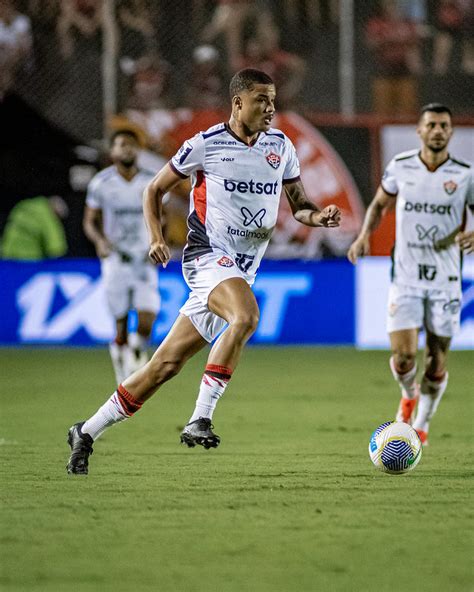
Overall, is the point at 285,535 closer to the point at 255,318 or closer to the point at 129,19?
the point at 255,318

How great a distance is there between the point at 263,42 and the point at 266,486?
40.8 ft

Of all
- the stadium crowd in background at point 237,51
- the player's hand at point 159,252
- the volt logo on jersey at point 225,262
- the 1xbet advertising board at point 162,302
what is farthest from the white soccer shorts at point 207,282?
the stadium crowd in background at point 237,51

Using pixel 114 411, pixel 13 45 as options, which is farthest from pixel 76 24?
pixel 114 411

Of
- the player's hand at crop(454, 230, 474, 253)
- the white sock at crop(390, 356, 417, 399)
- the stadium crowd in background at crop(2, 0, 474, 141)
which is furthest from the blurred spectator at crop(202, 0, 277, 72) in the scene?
the player's hand at crop(454, 230, 474, 253)

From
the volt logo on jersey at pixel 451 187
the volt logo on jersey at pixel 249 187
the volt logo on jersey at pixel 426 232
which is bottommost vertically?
the volt logo on jersey at pixel 249 187

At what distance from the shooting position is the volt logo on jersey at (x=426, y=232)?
9.11 meters

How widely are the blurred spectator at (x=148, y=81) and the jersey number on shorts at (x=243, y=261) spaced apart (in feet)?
35.6

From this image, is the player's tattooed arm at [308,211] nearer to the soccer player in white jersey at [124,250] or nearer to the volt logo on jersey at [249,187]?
the volt logo on jersey at [249,187]

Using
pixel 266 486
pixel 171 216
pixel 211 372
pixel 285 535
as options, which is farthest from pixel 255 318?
pixel 171 216

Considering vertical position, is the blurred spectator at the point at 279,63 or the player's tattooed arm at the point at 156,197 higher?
the blurred spectator at the point at 279,63

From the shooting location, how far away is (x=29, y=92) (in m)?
18.0

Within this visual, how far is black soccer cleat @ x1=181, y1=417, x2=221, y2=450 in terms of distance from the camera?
6.45 meters

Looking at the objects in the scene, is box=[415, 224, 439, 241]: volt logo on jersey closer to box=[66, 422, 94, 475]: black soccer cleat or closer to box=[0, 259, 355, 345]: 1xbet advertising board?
box=[66, 422, 94, 475]: black soccer cleat

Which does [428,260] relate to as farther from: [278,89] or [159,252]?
[278,89]
